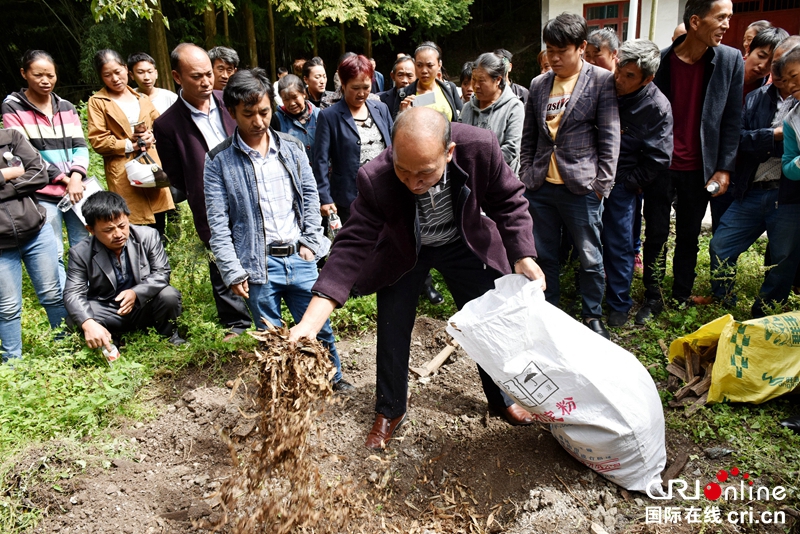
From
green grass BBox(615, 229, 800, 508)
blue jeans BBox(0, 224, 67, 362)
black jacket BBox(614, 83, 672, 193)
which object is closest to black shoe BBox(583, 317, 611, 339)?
green grass BBox(615, 229, 800, 508)

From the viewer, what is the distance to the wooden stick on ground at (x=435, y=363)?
3.82 metres

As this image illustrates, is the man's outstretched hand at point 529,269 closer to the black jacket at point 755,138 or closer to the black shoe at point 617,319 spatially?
the black shoe at point 617,319

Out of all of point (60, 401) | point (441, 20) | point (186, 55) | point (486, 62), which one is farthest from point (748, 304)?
point (441, 20)

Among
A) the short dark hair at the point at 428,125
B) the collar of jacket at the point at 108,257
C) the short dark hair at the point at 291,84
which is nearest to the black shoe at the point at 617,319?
the short dark hair at the point at 428,125

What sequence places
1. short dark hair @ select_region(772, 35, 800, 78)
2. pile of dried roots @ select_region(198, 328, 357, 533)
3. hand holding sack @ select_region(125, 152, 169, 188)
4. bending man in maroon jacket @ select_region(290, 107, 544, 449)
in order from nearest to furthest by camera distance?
pile of dried roots @ select_region(198, 328, 357, 533) < bending man in maroon jacket @ select_region(290, 107, 544, 449) < short dark hair @ select_region(772, 35, 800, 78) < hand holding sack @ select_region(125, 152, 169, 188)

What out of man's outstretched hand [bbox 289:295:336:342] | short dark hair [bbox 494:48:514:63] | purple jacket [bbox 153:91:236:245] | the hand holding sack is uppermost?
short dark hair [bbox 494:48:514:63]

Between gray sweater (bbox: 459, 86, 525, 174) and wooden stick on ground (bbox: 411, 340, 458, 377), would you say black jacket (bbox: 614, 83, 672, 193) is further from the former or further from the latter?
wooden stick on ground (bbox: 411, 340, 458, 377)

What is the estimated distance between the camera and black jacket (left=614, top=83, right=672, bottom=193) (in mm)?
3729

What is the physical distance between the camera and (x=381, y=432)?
3.11 meters

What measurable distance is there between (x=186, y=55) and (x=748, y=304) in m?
4.36

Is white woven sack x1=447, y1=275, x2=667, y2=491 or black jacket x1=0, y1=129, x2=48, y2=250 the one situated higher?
black jacket x1=0, y1=129, x2=48, y2=250

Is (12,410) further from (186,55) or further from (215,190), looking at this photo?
(186,55)

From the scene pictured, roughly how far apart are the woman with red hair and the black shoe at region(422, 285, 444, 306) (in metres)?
1.03

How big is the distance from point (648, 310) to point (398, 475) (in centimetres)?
240
